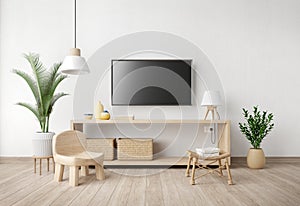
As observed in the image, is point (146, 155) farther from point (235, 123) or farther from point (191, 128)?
point (235, 123)

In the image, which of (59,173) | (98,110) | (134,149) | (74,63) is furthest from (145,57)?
(59,173)

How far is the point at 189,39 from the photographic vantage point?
5.11 m

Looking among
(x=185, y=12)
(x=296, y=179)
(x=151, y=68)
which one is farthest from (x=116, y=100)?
(x=296, y=179)

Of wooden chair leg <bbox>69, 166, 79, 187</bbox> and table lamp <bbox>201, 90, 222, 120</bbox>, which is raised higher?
table lamp <bbox>201, 90, 222, 120</bbox>

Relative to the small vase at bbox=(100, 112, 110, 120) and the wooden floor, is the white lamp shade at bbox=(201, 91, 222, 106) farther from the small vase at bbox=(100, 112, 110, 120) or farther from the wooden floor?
the small vase at bbox=(100, 112, 110, 120)

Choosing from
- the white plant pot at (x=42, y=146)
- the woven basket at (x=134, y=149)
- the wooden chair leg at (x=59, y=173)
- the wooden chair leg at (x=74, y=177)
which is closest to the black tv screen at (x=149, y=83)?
the woven basket at (x=134, y=149)

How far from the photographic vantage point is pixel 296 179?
153 inches

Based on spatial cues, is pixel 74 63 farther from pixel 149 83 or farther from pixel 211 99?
pixel 211 99

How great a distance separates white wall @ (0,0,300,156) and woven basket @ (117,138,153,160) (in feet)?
3.31

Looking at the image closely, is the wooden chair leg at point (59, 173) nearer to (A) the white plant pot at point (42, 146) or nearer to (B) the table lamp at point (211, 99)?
(A) the white plant pot at point (42, 146)

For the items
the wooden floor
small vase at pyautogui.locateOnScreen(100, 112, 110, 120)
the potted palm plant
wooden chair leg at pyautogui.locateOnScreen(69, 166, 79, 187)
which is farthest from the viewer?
small vase at pyautogui.locateOnScreen(100, 112, 110, 120)

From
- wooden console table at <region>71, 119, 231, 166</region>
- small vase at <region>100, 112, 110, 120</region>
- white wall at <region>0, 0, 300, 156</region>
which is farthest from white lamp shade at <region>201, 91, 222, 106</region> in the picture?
small vase at <region>100, 112, 110, 120</region>

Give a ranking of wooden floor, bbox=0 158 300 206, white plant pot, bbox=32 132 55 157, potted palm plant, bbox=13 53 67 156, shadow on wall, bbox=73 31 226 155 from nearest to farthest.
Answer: wooden floor, bbox=0 158 300 206 → white plant pot, bbox=32 132 55 157 → potted palm plant, bbox=13 53 67 156 → shadow on wall, bbox=73 31 226 155

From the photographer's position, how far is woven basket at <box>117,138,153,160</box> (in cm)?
469
